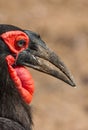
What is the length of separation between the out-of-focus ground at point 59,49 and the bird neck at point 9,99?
2.78m

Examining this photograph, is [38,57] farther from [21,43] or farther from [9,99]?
[9,99]

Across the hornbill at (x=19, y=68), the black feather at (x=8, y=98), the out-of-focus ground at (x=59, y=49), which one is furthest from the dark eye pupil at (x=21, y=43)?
the out-of-focus ground at (x=59, y=49)

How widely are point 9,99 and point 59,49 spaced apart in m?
4.88

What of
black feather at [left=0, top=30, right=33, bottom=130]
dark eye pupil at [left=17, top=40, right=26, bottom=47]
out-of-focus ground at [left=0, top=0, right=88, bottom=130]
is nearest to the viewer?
black feather at [left=0, top=30, right=33, bottom=130]

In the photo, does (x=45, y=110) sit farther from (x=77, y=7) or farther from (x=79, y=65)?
(x=77, y=7)

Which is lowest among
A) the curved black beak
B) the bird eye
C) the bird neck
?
the bird neck

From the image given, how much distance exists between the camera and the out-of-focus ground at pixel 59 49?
830 cm

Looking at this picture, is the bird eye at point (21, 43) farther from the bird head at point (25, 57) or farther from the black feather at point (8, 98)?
the black feather at point (8, 98)

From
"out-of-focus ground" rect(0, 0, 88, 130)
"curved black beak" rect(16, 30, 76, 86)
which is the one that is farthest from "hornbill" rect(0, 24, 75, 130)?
"out-of-focus ground" rect(0, 0, 88, 130)

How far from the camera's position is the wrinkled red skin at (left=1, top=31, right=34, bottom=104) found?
4883 millimetres

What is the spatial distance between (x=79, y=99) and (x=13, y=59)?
3.94 meters

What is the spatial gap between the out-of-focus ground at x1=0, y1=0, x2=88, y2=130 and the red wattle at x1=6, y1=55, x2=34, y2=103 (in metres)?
2.71

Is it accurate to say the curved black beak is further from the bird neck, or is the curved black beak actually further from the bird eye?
the bird neck

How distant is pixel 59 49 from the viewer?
973cm
